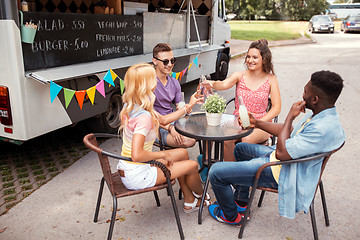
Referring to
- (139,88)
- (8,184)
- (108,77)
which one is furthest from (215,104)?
(8,184)

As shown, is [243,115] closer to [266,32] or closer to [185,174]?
[185,174]

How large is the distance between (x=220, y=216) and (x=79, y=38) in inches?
102

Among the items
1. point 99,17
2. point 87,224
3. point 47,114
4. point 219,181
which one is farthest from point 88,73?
point 219,181

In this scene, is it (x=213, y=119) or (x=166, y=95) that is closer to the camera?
(x=213, y=119)

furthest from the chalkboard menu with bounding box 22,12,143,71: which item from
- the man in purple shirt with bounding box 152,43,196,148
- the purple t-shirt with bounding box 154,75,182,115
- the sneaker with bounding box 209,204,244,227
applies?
the sneaker with bounding box 209,204,244,227

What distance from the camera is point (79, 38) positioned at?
13.5 feet

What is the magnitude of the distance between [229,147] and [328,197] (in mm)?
1135

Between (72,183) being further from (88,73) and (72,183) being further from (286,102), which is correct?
(286,102)

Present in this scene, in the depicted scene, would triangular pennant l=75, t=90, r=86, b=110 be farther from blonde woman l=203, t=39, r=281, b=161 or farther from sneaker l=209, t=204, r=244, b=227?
sneaker l=209, t=204, r=244, b=227

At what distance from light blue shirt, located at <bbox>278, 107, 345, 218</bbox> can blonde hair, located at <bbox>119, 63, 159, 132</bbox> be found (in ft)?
3.39

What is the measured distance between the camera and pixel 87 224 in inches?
121

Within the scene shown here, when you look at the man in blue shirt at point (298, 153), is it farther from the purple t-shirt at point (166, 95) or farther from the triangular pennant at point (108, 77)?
the triangular pennant at point (108, 77)

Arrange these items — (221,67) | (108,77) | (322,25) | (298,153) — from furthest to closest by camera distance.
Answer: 1. (322,25)
2. (221,67)
3. (108,77)
4. (298,153)

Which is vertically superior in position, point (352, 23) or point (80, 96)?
point (352, 23)
